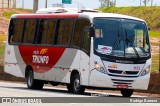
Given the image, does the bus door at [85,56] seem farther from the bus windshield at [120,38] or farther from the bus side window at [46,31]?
the bus side window at [46,31]

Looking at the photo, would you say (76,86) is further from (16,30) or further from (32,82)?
(16,30)

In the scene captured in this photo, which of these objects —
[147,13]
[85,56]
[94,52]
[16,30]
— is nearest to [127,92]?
[85,56]

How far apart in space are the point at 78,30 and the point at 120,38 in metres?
1.96

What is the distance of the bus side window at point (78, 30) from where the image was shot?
2825cm

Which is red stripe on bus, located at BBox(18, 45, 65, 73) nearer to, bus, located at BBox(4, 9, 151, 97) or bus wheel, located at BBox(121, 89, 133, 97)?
bus, located at BBox(4, 9, 151, 97)

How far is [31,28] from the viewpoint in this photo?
108 feet

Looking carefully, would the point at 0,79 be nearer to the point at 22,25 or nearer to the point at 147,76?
the point at 22,25

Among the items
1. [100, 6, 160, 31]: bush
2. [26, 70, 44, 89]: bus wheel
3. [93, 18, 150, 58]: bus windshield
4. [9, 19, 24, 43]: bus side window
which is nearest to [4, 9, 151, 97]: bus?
[93, 18, 150, 58]: bus windshield

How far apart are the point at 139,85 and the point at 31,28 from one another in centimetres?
741

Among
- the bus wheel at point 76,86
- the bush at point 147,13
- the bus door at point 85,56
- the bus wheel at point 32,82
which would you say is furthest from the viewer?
the bush at point 147,13

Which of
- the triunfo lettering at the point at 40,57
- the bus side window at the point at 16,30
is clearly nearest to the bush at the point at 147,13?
the bus side window at the point at 16,30

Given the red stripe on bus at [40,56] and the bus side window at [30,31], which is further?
the bus side window at [30,31]

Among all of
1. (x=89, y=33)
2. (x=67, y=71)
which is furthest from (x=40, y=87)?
(x=89, y=33)

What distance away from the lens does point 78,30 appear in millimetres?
28766
